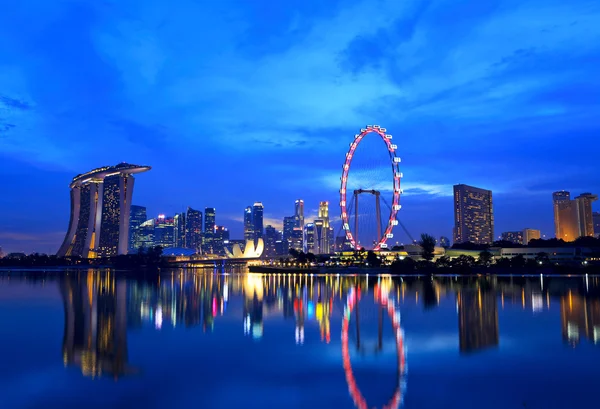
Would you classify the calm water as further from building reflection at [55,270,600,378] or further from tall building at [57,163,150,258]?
tall building at [57,163,150,258]

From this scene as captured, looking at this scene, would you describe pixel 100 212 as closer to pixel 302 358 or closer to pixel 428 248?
pixel 428 248

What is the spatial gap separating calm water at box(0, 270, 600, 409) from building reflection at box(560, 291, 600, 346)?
6 centimetres

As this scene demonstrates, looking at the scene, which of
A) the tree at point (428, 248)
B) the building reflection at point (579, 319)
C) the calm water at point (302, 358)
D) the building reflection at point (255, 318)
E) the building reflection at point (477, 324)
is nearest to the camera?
the calm water at point (302, 358)

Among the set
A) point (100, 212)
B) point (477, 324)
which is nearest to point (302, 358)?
point (477, 324)

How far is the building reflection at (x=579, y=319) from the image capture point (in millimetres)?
15638

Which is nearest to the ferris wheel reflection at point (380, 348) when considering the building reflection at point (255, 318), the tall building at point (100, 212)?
the building reflection at point (255, 318)

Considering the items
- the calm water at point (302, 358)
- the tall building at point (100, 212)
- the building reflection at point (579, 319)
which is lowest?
the calm water at point (302, 358)

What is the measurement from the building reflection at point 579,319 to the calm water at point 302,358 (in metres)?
0.06

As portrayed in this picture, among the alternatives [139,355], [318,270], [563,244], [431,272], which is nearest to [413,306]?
[139,355]

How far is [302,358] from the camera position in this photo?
12.9 meters

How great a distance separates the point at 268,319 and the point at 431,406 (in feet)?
40.7

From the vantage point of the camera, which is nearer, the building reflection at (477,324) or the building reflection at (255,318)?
the building reflection at (255,318)

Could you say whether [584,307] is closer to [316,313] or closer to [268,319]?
[316,313]

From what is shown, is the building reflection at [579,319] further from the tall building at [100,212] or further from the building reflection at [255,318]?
the tall building at [100,212]
